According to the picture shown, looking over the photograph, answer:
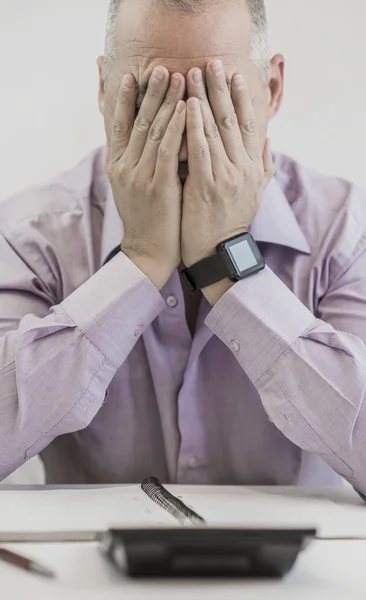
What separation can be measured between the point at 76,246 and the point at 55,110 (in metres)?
0.66

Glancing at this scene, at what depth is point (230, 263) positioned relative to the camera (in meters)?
1.16

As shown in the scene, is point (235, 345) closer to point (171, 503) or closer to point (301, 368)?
point (301, 368)

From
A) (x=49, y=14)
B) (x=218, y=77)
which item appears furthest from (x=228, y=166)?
(x=49, y=14)

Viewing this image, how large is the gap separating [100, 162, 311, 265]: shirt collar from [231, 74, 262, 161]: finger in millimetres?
123

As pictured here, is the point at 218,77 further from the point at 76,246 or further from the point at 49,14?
the point at 49,14

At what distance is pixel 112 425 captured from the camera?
4.28 ft

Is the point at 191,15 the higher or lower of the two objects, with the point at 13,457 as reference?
higher

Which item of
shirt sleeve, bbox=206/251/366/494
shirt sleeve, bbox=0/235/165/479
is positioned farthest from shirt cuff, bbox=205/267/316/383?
shirt sleeve, bbox=0/235/165/479

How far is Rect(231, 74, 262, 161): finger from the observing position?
1181 millimetres

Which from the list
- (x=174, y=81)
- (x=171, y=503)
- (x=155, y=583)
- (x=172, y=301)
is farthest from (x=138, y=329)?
(x=155, y=583)

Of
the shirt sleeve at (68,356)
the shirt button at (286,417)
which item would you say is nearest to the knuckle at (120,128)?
the shirt sleeve at (68,356)

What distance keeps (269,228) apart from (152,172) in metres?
0.23

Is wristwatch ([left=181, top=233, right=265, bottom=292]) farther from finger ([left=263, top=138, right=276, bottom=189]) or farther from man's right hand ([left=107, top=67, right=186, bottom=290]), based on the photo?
finger ([left=263, top=138, right=276, bottom=189])

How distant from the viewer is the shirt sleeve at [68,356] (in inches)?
43.5
